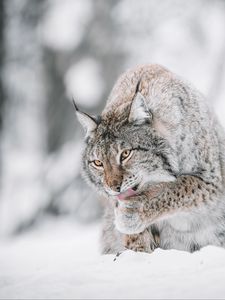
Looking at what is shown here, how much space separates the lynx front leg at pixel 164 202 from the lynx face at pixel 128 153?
0.32 feet

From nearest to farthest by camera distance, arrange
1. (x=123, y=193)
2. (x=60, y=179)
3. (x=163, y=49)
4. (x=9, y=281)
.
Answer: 1. (x=9, y=281)
2. (x=123, y=193)
3. (x=60, y=179)
4. (x=163, y=49)

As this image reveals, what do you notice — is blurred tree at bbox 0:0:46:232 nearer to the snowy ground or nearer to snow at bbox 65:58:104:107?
snow at bbox 65:58:104:107

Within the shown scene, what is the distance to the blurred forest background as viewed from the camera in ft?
37.3

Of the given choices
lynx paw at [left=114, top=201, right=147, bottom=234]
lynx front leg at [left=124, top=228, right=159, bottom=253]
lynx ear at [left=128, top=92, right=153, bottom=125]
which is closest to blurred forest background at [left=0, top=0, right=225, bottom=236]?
lynx front leg at [left=124, top=228, right=159, bottom=253]

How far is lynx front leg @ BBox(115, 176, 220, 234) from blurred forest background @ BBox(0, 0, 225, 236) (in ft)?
20.5

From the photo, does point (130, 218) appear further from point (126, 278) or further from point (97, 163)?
point (126, 278)

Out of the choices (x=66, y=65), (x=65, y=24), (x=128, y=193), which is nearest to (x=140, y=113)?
(x=128, y=193)

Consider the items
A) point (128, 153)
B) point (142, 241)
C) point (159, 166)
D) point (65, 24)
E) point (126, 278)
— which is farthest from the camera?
point (65, 24)

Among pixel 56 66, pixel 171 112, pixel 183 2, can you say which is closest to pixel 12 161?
pixel 56 66

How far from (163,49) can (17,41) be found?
9.99ft

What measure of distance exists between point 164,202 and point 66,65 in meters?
7.48

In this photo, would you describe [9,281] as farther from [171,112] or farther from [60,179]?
[60,179]

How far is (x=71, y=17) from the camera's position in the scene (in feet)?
39.0

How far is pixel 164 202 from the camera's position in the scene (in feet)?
15.4
